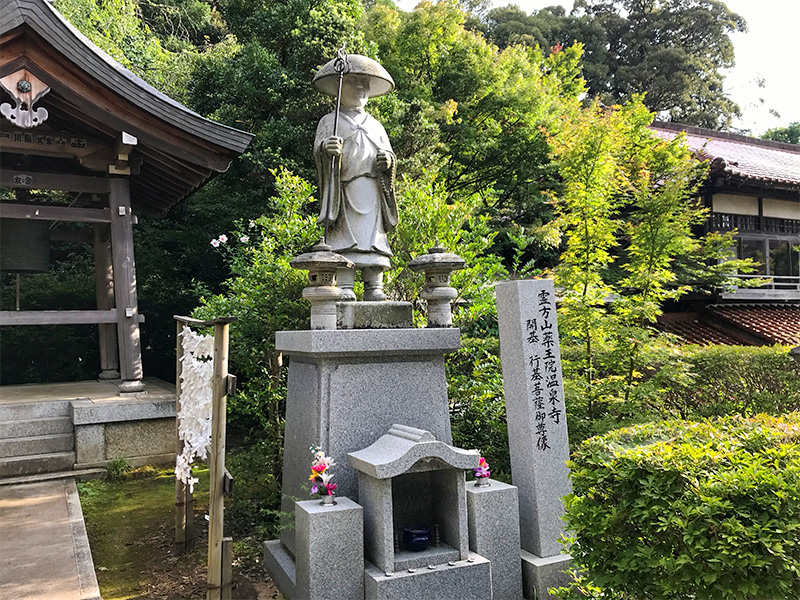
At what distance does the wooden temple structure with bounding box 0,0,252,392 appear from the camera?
21.2 ft

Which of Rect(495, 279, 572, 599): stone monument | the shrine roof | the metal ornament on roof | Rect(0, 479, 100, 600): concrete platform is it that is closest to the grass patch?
Rect(0, 479, 100, 600): concrete platform

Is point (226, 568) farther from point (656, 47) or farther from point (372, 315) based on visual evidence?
point (656, 47)

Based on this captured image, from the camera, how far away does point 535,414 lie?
174 inches

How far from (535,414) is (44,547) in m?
3.92

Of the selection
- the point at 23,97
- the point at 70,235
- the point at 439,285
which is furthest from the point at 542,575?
the point at 70,235

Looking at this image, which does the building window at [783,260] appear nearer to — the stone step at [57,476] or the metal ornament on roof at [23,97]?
the stone step at [57,476]

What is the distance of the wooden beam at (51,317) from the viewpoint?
696cm

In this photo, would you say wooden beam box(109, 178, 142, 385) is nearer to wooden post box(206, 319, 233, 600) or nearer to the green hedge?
wooden post box(206, 319, 233, 600)

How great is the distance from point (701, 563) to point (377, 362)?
2.43 metres

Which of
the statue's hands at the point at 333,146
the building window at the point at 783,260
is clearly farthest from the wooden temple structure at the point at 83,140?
the building window at the point at 783,260

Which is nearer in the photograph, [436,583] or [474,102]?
[436,583]

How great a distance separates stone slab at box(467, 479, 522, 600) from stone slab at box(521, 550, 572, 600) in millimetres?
82

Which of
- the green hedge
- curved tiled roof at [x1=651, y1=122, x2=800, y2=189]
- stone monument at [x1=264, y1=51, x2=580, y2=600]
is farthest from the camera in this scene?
curved tiled roof at [x1=651, y1=122, x2=800, y2=189]

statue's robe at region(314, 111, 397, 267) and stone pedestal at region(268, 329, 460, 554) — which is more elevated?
statue's robe at region(314, 111, 397, 267)
